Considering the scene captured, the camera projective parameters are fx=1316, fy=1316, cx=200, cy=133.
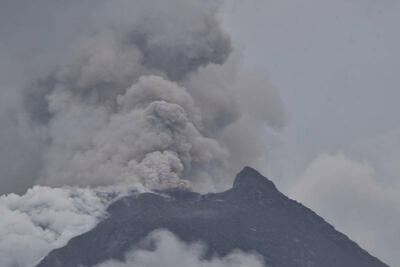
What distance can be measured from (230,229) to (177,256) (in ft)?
23.3

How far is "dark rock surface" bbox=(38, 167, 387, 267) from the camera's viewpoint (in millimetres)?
139000

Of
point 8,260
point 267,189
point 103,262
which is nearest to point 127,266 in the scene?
point 103,262

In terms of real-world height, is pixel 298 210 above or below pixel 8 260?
above

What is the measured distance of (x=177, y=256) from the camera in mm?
140875

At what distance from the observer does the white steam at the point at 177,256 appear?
139625 millimetres

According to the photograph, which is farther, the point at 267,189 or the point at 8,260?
the point at 267,189

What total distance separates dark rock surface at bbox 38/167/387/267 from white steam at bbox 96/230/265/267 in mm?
866

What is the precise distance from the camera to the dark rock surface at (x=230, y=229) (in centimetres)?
13900

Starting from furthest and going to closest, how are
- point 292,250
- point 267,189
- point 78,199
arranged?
point 267,189 < point 292,250 < point 78,199

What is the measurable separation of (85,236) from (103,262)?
13.8 feet

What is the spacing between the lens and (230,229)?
144 m

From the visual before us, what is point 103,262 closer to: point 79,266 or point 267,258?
point 79,266

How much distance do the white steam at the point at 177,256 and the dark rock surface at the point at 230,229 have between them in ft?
2.84

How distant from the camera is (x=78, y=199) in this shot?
135375 mm
